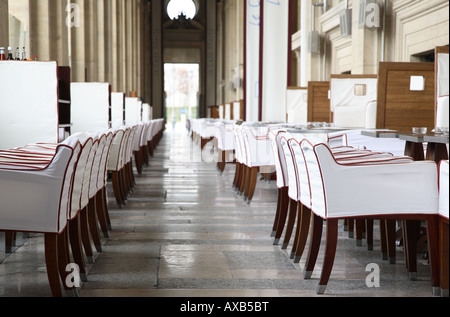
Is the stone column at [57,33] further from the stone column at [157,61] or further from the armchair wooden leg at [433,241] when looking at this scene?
the stone column at [157,61]

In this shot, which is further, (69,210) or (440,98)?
(440,98)

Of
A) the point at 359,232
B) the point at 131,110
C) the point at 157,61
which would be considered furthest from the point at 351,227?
the point at 157,61

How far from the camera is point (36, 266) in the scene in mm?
3615

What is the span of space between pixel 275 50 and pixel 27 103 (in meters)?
6.66

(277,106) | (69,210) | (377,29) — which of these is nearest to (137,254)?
(69,210)

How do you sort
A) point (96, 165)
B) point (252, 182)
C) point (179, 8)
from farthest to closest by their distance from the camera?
point (179, 8) → point (252, 182) → point (96, 165)

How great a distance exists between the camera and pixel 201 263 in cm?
376

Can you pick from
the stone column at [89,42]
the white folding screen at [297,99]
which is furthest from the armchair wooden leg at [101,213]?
the stone column at [89,42]

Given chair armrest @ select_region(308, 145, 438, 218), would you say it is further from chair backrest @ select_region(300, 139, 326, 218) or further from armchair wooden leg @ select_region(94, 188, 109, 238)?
armchair wooden leg @ select_region(94, 188, 109, 238)

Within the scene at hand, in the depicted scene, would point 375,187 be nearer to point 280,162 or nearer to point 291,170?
point 291,170
